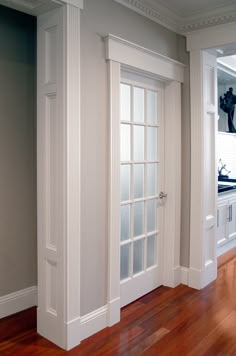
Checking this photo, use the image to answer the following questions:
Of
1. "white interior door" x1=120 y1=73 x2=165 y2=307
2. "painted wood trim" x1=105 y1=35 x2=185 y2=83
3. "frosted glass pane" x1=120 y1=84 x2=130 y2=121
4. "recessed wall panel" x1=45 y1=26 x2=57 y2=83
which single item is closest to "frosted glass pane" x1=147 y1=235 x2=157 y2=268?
"white interior door" x1=120 y1=73 x2=165 y2=307

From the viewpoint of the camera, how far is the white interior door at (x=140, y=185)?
2.97 meters

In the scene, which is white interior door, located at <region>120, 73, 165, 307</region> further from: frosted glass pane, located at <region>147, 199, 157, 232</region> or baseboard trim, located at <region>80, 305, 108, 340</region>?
baseboard trim, located at <region>80, 305, 108, 340</region>

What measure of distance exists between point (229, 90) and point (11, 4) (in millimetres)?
4129

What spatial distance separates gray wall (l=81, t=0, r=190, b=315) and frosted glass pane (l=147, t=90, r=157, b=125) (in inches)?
24.6

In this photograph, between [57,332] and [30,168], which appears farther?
[30,168]

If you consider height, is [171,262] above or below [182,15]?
below

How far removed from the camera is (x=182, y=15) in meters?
3.25

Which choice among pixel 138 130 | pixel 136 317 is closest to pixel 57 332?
pixel 136 317

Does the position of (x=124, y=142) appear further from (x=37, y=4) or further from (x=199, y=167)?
(x=37, y=4)

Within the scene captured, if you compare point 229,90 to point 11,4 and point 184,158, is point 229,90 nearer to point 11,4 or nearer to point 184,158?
point 184,158

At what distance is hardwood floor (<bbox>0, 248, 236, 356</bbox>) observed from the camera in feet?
7.77

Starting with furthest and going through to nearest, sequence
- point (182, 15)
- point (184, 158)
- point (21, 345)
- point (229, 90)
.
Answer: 1. point (229, 90)
2. point (184, 158)
3. point (182, 15)
4. point (21, 345)

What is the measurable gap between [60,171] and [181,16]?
197cm

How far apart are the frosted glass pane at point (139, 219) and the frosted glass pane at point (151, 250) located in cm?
18
